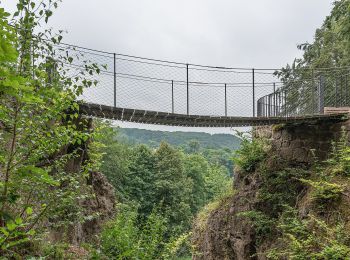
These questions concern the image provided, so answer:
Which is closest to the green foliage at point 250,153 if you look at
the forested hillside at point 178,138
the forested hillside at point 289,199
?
the forested hillside at point 289,199

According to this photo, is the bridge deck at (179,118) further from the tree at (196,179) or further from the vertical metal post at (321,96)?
the tree at (196,179)

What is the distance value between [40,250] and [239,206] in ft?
19.5

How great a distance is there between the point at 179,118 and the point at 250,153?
8.94 feet

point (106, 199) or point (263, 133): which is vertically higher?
point (263, 133)

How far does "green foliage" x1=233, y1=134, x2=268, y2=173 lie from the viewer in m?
9.87

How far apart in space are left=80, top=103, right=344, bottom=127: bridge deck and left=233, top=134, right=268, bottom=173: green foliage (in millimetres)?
1155

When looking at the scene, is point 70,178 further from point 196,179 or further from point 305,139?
point 196,179

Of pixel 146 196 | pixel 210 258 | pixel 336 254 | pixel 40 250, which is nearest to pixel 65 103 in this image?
pixel 40 250

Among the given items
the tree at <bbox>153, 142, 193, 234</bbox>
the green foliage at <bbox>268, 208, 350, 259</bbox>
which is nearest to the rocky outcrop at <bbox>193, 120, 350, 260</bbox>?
the green foliage at <bbox>268, 208, 350, 259</bbox>

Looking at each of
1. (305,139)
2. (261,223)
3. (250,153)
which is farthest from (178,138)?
(261,223)

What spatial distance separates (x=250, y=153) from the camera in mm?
10039

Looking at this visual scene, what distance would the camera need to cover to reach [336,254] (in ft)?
17.7

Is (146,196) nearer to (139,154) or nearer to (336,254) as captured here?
(139,154)

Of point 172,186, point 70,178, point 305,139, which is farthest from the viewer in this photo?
point 172,186
